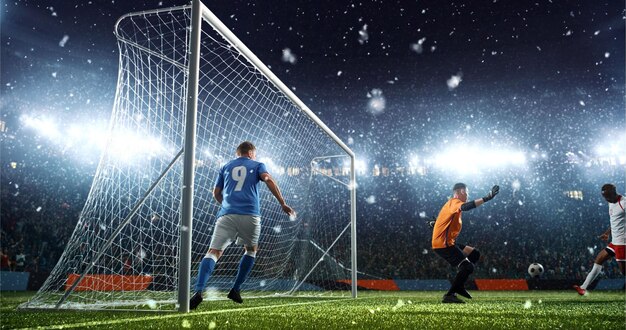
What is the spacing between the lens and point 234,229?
467cm

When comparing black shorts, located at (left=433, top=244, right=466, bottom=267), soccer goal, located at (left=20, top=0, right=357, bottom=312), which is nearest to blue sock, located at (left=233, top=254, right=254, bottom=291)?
soccer goal, located at (left=20, top=0, right=357, bottom=312)

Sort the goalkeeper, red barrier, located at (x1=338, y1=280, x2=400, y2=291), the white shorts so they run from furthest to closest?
red barrier, located at (x1=338, y1=280, x2=400, y2=291) → the goalkeeper → the white shorts

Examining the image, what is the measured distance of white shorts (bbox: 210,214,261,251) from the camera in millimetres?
4602

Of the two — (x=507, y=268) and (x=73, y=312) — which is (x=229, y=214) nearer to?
(x=73, y=312)

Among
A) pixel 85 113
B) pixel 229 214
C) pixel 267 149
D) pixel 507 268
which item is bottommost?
pixel 507 268

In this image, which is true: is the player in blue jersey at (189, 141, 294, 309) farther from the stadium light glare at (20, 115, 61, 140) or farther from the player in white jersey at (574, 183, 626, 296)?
the stadium light glare at (20, 115, 61, 140)

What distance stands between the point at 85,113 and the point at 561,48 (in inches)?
906

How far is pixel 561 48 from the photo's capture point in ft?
71.5

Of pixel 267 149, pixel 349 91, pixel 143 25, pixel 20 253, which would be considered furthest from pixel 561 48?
pixel 20 253

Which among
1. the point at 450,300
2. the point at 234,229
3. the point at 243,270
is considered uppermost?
the point at 234,229

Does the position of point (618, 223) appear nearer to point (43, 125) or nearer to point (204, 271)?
point (204, 271)

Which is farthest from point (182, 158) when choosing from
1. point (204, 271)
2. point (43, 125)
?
point (43, 125)

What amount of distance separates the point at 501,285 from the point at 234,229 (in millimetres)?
11688

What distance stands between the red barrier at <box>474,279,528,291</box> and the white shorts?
36.3 ft
